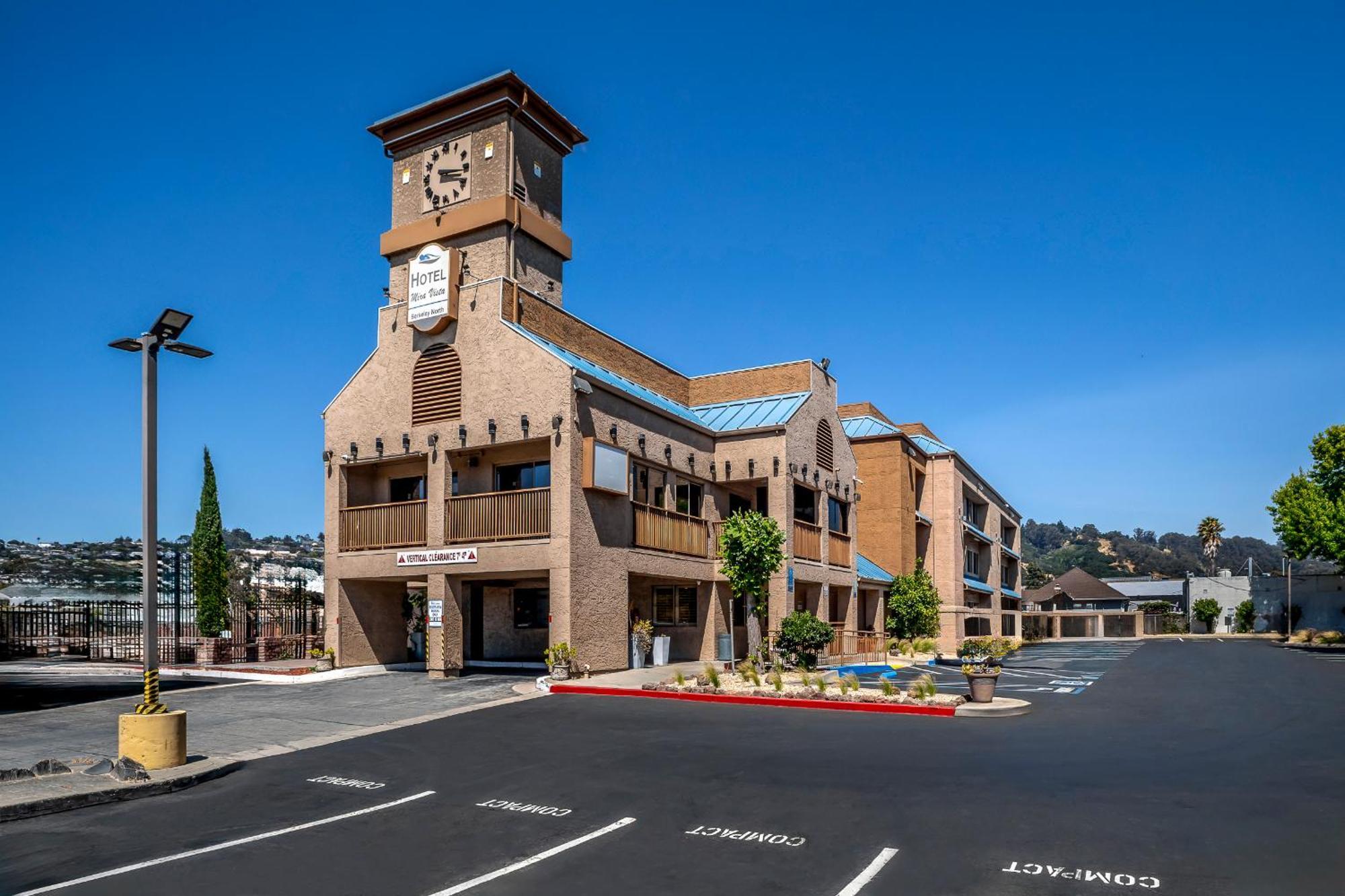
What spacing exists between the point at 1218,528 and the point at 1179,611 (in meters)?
16.7

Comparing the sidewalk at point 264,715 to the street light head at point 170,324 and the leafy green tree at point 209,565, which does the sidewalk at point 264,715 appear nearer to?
the street light head at point 170,324

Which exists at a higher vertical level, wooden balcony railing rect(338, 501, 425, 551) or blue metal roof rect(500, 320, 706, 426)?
blue metal roof rect(500, 320, 706, 426)

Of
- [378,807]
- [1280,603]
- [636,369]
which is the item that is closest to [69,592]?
[636,369]

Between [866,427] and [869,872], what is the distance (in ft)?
129

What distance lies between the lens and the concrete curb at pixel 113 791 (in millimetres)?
10586

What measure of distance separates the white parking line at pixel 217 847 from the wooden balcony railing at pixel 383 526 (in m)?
16.7

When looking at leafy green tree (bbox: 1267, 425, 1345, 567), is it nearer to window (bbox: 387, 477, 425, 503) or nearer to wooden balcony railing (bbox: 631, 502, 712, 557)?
wooden balcony railing (bbox: 631, 502, 712, 557)

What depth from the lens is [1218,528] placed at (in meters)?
120

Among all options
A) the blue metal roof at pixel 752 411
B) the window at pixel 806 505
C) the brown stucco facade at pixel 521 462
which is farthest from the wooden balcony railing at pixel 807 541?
the blue metal roof at pixel 752 411

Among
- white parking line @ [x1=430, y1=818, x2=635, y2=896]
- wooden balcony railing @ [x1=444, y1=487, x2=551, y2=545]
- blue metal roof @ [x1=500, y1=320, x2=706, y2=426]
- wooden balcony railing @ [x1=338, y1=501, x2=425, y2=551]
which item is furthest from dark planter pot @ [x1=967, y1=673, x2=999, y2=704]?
wooden balcony railing @ [x1=338, y1=501, x2=425, y2=551]

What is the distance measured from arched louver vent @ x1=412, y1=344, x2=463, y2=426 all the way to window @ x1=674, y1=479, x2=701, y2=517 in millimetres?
7585

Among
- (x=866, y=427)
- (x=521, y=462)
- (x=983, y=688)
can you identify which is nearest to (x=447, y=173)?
(x=521, y=462)

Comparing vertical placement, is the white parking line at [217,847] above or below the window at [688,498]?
below

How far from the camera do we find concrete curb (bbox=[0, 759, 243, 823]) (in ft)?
34.7
